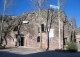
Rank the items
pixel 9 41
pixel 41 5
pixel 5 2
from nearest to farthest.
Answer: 1. pixel 41 5
2. pixel 5 2
3. pixel 9 41

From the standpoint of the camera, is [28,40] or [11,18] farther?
[11,18]

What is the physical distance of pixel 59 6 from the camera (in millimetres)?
23297

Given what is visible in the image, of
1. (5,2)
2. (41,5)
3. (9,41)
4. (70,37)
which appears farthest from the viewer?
(9,41)

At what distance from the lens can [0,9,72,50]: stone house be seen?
90.0 ft

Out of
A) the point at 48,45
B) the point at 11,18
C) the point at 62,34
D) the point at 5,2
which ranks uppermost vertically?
the point at 5,2

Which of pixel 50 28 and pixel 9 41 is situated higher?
pixel 50 28

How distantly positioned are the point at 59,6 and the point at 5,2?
11.1 metres

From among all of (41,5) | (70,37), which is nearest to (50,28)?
(70,37)

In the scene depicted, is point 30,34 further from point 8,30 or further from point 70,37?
point 70,37

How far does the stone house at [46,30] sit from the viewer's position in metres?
27.4

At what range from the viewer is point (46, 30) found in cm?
2738

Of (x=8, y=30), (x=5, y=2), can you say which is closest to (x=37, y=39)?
(x=8, y=30)

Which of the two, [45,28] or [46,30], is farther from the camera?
[45,28]

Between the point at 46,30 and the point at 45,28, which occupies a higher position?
the point at 45,28
